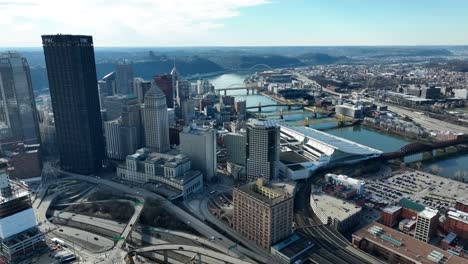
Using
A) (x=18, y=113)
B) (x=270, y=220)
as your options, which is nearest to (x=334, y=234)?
(x=270, y=220)

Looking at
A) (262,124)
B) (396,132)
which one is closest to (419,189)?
(262,124)

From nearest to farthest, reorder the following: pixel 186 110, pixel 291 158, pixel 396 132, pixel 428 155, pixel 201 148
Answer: pixel 201 148 < pixel 291 158 < pixel 428 155 < pixel 396 132 < pixel 186 110

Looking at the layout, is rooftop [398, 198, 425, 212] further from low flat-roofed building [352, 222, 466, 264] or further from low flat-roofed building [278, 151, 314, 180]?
low flat-roofed building [278, 151, 314, 180]

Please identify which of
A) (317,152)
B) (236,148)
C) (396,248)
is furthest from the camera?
(317,152)

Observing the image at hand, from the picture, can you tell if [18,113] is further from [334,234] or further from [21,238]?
[334,234]

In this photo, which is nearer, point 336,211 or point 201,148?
Answer: point 336,211

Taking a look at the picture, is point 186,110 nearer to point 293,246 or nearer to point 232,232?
point 232,232

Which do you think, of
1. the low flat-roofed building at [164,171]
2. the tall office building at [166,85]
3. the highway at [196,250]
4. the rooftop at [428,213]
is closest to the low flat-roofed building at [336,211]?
the rooftop at [428,213]
